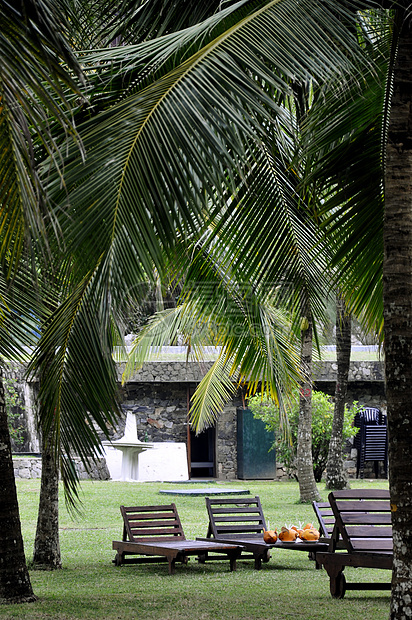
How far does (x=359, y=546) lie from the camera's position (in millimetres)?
6590

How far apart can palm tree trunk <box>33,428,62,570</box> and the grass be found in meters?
0.19

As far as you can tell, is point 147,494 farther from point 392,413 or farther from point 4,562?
point 392,413

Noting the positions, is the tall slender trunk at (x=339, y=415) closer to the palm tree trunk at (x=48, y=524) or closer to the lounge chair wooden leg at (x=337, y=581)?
the palm tree trunk at (x=48, y=524)

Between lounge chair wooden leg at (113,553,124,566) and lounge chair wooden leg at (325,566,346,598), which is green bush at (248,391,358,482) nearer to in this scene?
lounge chair wooden leg at (113,553,124,566)

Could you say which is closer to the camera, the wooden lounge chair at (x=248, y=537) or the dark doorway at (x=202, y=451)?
the wooden lounge chair at (x=248, y=537)

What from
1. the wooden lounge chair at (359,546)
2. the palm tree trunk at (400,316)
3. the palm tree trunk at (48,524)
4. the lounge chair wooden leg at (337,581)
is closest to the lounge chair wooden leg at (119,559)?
the palm tree trunk at (48,524)

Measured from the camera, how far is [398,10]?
473 centimetres

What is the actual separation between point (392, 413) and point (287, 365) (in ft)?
14.1

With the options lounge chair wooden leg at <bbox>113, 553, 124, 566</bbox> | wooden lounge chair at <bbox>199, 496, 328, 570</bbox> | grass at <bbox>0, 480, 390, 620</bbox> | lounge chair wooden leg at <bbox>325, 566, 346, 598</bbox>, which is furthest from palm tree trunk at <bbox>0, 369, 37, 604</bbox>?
wooden lounge chair at <bbox>199, 496, 328, 570</bbox>

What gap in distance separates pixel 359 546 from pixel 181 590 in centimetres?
165

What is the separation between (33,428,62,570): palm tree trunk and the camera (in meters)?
7.92

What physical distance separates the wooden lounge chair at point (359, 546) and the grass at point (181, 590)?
0.51 feet

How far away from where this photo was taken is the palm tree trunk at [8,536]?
590cm

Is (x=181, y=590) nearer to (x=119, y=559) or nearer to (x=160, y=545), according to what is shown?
(x=160, y=545)
